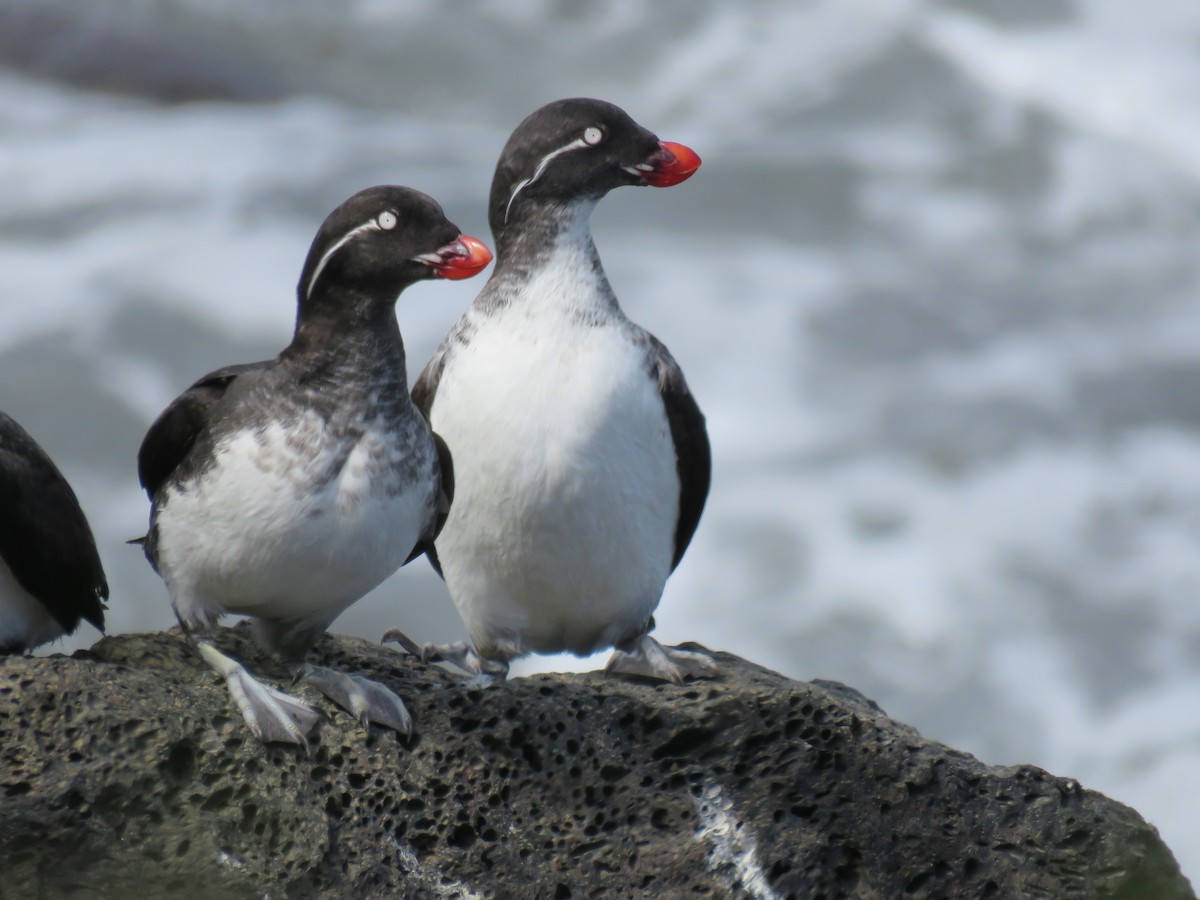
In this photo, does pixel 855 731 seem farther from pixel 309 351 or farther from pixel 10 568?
pixel 10 568

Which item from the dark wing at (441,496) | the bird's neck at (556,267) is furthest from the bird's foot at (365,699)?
the bird's neck at (556,267)

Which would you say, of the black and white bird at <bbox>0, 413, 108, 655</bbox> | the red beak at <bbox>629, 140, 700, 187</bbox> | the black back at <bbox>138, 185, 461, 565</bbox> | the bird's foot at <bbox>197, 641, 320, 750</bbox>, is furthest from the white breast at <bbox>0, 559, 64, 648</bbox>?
the red beak at <bbox>629, 140, 700, 187</bbox>

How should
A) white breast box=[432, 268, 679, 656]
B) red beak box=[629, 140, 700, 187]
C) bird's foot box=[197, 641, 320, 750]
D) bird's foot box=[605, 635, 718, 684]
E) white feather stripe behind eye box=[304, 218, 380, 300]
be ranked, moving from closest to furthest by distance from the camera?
bird's foot box=[197, 641, 320, 750] → white feather stripe behind eye box=[304, 218, 380, 300] → bird's foot box=[605, 635, 718, 684] → white breast box=[432, 268, 679, 656] → red beak box=[629, 140, 700, 187]

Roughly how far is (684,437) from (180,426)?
206 centimetres

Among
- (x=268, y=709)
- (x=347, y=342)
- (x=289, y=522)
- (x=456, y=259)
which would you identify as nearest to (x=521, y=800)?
(x=268, y=709)

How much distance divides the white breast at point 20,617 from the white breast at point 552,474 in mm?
1467

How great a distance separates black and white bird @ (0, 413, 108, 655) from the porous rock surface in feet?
1.25

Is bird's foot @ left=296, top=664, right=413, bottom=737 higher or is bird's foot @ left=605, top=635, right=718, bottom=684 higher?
bird's foot @ left=605, top=635, right=718, bottom=684

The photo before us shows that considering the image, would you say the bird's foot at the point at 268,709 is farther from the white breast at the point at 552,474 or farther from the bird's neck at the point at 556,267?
the bird's neck at the point at 556,267

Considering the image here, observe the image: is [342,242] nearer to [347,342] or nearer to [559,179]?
[347,342]

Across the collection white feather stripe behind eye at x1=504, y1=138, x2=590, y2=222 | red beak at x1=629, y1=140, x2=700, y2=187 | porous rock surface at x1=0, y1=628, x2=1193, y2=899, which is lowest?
porous rock surface at x1=0, y1=628, x2=1193, y2=899

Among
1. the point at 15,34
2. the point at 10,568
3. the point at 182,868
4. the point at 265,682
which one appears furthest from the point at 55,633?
the point at 15,34

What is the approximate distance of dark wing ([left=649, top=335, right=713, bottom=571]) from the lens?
21.9ft

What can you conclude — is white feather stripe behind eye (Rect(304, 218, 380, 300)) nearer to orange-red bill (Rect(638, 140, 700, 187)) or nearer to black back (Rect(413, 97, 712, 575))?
black back (Rect(413, 97, 712, 575))
